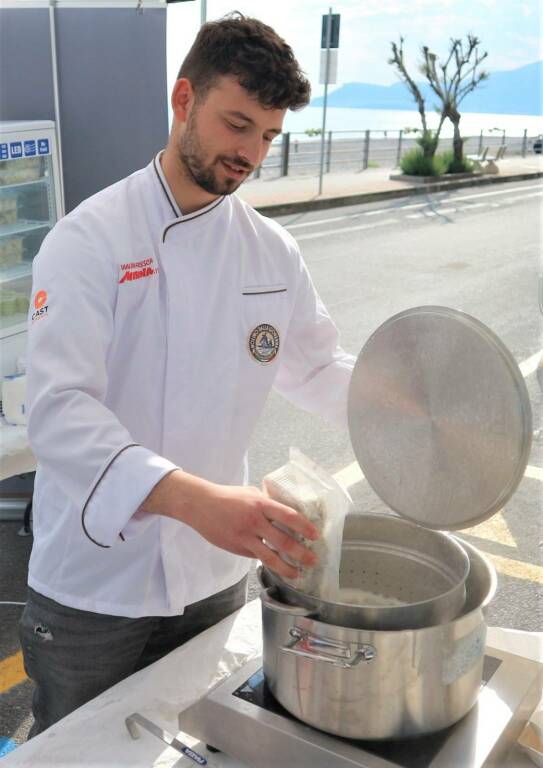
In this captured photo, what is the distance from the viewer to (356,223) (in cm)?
1337

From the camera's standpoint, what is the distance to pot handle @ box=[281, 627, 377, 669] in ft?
3.74

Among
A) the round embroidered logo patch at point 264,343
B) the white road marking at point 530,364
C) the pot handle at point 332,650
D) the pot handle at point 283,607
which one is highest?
the round embroidered logo patch at point 264,343

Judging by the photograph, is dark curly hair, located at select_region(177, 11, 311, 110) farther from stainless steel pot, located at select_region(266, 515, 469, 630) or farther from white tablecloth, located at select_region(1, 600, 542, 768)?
white tablecloth, located at select_region(1, 600, 542, 768)

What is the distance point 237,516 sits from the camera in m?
1.22

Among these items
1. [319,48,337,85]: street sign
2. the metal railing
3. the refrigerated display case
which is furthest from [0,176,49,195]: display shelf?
the metal railing

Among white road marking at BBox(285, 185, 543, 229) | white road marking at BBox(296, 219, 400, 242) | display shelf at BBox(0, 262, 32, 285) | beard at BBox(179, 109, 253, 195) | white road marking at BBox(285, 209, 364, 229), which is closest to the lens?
beard at BBox(179, 109, 253, 195)

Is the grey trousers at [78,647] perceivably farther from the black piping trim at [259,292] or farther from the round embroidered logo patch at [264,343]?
the black piping trim at [259,292]

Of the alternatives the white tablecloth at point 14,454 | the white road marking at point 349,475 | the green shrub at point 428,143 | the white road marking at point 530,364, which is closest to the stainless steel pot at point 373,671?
the white tablecloth at point 14,454

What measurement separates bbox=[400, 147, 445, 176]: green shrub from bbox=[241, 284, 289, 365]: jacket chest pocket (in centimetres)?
1884

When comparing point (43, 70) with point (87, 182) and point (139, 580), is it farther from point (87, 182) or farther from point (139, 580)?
point (139, 580)

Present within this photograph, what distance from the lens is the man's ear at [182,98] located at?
159 centimetres

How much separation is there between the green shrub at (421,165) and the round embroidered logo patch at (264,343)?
1888cm

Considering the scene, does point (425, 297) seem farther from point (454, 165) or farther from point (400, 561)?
point (454, 165)

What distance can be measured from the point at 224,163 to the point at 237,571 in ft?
2.79
